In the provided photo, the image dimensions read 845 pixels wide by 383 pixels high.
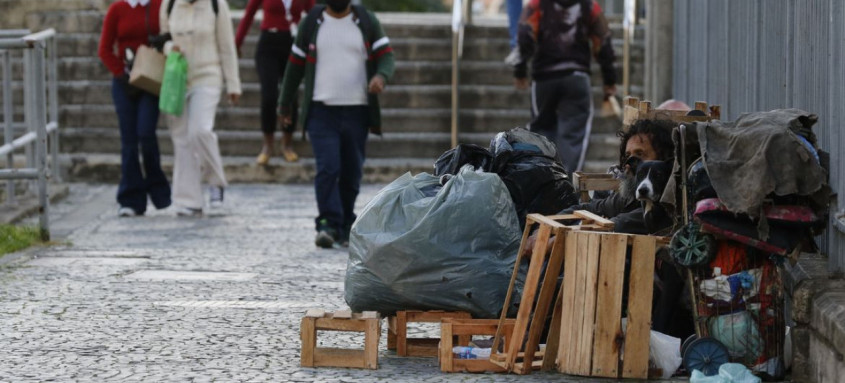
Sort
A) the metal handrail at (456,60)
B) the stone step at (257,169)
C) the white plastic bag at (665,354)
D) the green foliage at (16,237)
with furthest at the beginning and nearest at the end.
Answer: the metal handrail at (456,60) < the stone step at (257,169) < the green foliage at (16,237) < the white plastic bag at (665,354)

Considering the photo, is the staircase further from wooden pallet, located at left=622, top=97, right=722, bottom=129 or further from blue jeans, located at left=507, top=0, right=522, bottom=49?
wooden pallet, located at left=622, top=97, right=722, bottom=129

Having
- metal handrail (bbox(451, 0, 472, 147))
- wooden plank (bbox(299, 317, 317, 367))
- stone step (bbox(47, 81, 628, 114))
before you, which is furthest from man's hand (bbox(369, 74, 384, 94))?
stone step (bbox(47, 81, 628, 114))

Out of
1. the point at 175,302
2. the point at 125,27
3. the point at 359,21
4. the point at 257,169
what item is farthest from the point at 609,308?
the point at 257,169

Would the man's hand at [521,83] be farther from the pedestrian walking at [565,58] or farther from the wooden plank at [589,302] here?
the wooden plank at [589,302]

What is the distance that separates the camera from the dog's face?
21.2 ft

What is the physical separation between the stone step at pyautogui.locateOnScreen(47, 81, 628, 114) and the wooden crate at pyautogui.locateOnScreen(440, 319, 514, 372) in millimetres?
10145

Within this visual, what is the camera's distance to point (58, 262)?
9.59 meters

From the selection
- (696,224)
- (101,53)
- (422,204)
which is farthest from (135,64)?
(696,224)

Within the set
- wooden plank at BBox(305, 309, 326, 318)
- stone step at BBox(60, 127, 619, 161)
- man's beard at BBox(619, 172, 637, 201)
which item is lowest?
wooden plank at BBox(305, 309, 326, 318)

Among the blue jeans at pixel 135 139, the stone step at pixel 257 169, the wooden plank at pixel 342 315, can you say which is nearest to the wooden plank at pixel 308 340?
the wooden plank at pixel 342 315

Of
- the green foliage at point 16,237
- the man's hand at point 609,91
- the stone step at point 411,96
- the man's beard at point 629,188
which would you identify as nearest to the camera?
Answer: the man's beard at point 629,188

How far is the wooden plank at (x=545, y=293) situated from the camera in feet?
Result: 20.1

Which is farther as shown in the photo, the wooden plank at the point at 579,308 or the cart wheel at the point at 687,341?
the cart wheel at the point at 687,341

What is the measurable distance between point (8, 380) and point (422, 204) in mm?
1813
